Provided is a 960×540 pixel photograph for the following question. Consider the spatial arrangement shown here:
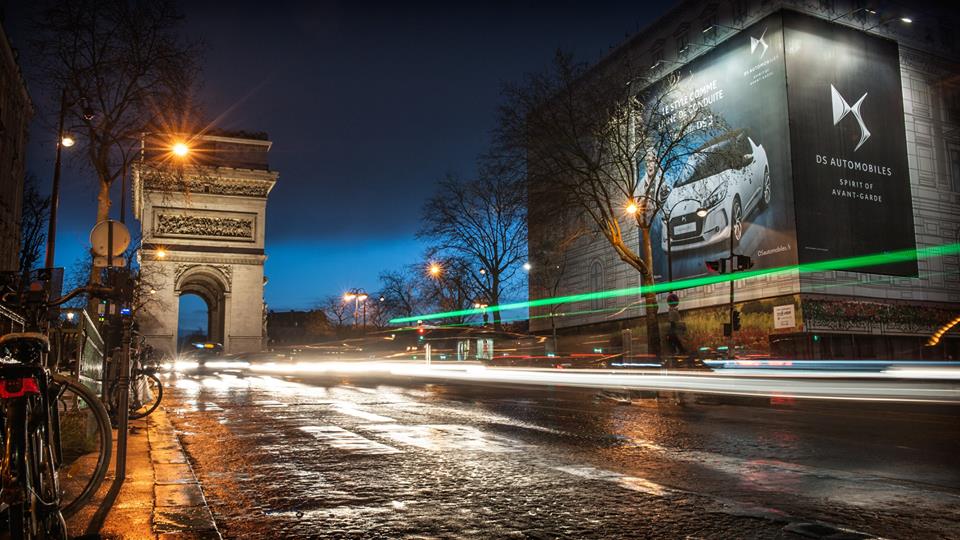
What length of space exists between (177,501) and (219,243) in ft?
172

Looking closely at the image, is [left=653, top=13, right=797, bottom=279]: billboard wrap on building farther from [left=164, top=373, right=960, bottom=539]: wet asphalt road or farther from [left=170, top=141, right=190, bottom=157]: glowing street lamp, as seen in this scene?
[left=164, top=373, right=960, bottom=539]: wet asphalt road

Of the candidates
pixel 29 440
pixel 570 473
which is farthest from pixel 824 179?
pixel 29 440

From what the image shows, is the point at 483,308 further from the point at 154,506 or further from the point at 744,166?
the point at 154,506

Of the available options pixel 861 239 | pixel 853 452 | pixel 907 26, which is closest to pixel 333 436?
pixel 853 452

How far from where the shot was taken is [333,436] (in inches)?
348

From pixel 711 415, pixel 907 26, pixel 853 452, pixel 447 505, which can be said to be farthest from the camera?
pixel 907 26

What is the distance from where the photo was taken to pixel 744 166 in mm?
36219

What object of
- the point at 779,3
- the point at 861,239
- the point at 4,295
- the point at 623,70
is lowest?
the point at 4,295

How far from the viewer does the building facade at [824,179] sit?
35188 millimetres

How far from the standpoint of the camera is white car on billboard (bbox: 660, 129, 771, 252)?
35.8 meters

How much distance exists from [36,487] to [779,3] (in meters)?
39.1

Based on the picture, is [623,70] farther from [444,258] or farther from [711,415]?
[711,415]

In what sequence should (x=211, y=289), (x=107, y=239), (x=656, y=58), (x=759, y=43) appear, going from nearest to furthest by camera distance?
(x=107, y=239), (x=759, y=43), (x=656, y=58), (x=211, y=289)

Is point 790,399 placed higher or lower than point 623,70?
lower
